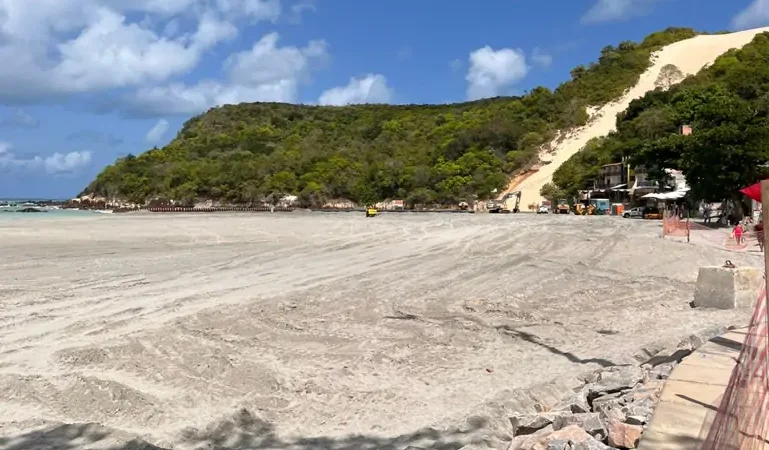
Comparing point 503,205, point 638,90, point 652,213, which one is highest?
point 638,90

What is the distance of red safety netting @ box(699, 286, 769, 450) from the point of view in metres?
4.43

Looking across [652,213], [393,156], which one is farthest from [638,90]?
[652,213]

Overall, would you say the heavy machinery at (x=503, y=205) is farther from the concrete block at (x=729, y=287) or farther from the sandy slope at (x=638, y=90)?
the concrete block at (x=729, y=287)

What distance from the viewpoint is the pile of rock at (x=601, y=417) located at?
4.96 meters

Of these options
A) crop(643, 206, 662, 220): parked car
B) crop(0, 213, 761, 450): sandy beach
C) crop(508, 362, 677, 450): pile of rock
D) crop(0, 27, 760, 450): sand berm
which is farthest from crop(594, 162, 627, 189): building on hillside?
crop(508, 362, 677, 450): pile of rock

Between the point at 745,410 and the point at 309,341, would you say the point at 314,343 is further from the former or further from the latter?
the point at 745,410

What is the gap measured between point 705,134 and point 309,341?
A: 112 ft

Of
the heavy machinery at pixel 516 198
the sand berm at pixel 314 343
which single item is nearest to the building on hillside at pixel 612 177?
the heavy machinery at pixel 516 198

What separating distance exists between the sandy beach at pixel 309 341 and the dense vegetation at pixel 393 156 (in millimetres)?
79780

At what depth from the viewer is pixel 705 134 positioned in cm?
3756

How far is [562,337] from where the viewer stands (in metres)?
10.9

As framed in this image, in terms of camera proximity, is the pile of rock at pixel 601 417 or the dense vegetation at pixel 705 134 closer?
the pile of rock at pixel 601 417

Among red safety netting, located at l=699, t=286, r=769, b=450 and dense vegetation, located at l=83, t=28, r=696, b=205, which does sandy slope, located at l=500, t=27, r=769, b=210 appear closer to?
dense vegetation, located at l=83, t=28, r=696, b=205

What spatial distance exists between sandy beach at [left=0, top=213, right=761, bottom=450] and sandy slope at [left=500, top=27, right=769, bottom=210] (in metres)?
71.0
